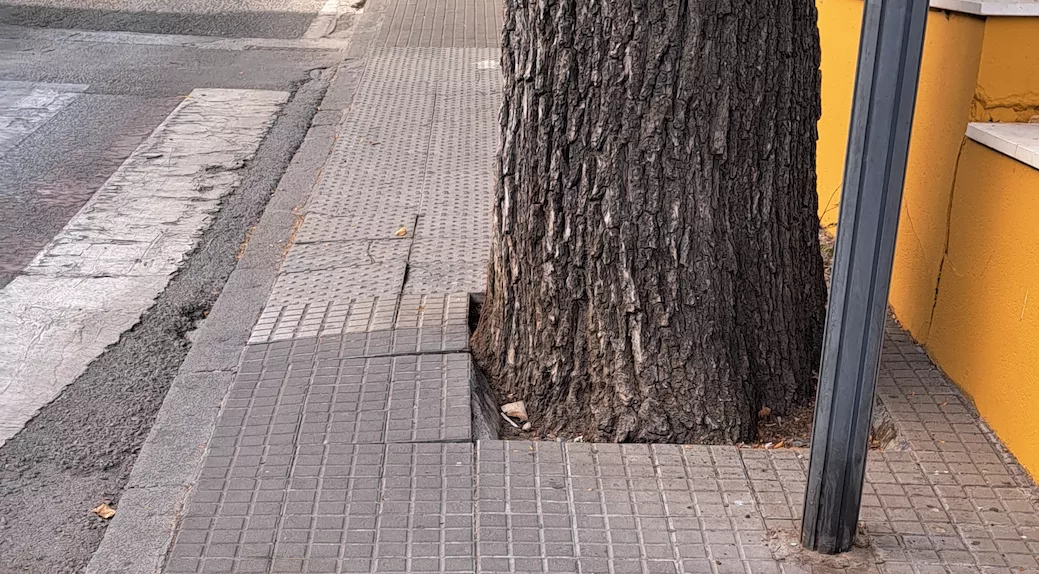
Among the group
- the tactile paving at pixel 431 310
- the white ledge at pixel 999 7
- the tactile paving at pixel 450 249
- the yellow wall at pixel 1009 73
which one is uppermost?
the white ledge at pixel 999 7

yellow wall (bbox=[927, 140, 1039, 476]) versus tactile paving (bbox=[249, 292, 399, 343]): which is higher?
yellow wall (bbox=[927, 140, 1039, 476])

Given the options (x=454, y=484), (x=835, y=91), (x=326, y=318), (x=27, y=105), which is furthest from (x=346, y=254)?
(x=27, y=105)

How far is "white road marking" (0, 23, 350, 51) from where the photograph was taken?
33.6ft

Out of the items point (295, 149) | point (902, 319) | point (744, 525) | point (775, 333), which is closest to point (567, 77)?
point (775, 333)

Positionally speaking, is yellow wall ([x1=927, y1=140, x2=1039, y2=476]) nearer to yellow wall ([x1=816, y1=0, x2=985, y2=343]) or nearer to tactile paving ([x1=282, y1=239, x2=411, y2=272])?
yellow wall ([x1=816, y1=0, x2=985, y2=343])

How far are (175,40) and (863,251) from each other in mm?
9364

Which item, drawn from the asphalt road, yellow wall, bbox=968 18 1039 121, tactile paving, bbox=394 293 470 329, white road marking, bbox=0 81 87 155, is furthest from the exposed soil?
yellow wall, bbox=968 18 1039 121

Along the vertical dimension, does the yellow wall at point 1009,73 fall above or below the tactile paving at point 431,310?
above

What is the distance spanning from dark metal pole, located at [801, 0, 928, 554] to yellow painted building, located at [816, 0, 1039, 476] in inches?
32.6

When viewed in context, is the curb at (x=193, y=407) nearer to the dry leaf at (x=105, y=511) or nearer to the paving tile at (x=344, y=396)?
the dry leaf at (x=105, y=511)

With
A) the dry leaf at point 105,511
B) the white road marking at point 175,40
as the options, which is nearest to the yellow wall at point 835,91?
the dry leaf at point 105,511

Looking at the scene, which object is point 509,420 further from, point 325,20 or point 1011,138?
point 325,20

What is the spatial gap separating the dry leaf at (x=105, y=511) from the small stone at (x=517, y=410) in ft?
4.37

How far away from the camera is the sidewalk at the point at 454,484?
283 centimetres
